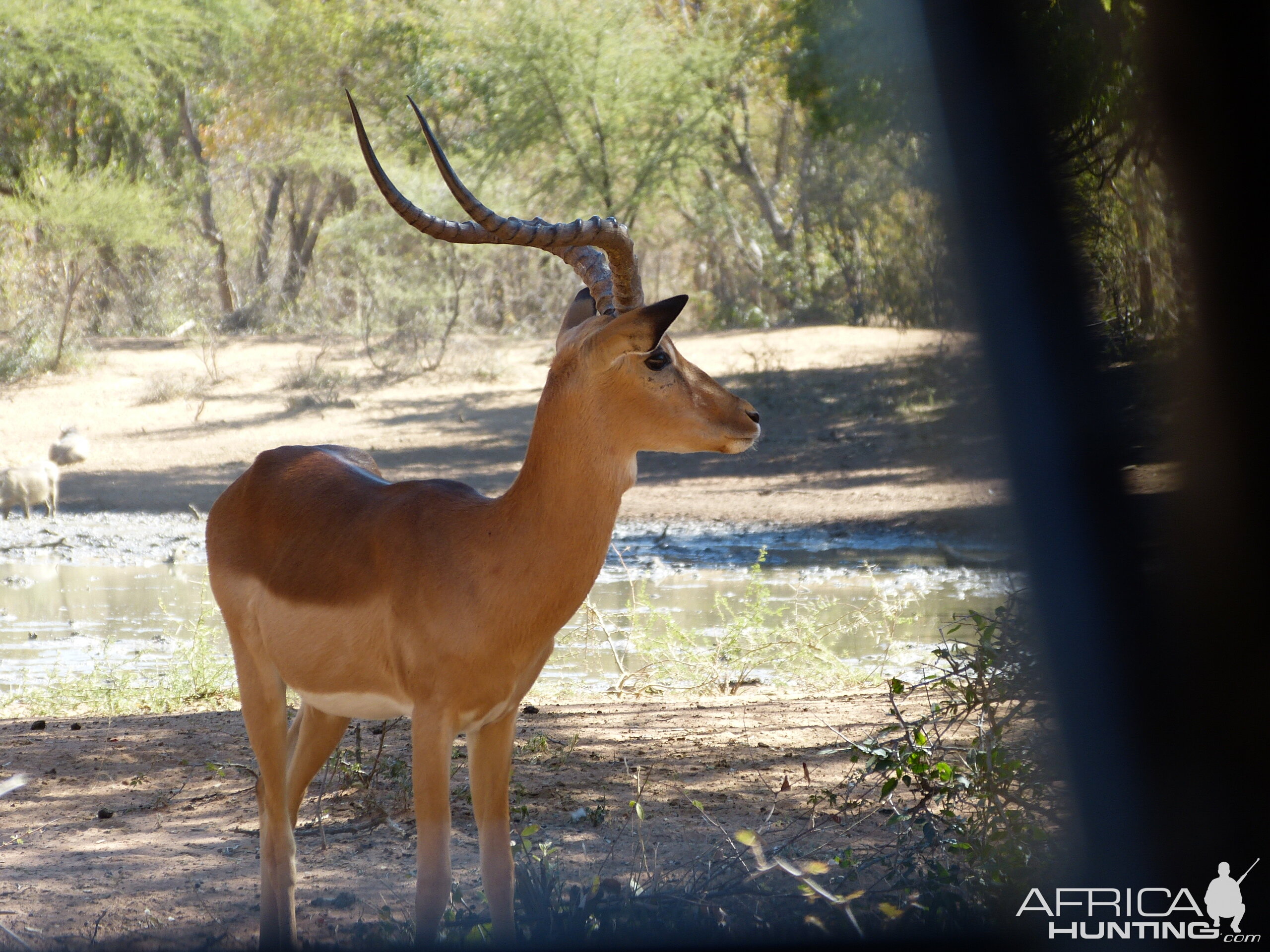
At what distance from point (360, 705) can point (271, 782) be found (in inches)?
19.9

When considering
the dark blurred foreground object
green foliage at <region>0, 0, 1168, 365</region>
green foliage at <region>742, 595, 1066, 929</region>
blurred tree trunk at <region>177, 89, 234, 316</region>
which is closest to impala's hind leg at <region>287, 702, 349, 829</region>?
green foliage at <region>742, 595, 1066, 929</region>

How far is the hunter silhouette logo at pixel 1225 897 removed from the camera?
82.3 inches

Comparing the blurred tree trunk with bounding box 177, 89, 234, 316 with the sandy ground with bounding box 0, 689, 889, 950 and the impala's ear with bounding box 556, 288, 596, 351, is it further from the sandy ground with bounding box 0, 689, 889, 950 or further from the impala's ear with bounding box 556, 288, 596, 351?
the impala's ear with bounding box 556, 288, 596, 351

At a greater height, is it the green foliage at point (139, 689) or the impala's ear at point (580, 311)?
the impala's ear at point (580, 311)

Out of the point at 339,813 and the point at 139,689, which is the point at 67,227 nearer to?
the point at 139,689

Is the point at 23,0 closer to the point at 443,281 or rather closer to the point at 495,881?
the point at 443,281

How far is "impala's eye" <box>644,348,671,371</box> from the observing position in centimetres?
278

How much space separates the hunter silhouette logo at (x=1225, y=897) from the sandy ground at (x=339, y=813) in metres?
1.49

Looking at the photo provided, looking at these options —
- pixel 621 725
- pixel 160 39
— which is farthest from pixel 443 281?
pixel 621 725

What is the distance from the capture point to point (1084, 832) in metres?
2.26

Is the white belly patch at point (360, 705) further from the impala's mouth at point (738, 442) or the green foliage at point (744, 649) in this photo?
the green foliage at point (744, 649)

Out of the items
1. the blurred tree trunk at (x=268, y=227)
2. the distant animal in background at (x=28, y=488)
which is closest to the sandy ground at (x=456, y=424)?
the distant animal in background at (x=28, y=488)

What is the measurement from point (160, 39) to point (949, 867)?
23.9 meters

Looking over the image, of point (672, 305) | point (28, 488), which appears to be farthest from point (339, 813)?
point (28, 488)
